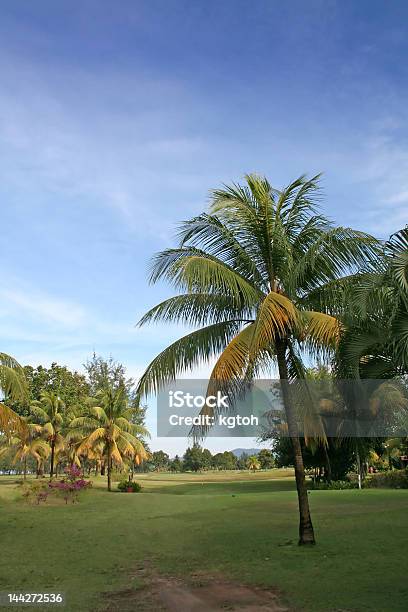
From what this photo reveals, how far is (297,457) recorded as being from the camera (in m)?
13.5

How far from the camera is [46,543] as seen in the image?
15.3 m

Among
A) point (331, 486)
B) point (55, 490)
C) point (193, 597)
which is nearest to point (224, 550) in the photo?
point (193, 597)

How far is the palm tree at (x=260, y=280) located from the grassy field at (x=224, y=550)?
5.53ft

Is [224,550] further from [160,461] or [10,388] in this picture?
[160,461]

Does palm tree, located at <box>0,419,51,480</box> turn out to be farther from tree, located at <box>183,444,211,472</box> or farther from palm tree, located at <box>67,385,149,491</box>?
tree, located at <box>183,444,211,472</box>

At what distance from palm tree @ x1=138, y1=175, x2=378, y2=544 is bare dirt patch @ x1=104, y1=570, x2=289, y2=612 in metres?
3.95

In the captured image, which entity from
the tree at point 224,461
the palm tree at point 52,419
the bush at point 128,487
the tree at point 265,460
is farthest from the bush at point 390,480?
the tree at point 224,461

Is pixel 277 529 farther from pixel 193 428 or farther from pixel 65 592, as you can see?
pixel 65 592

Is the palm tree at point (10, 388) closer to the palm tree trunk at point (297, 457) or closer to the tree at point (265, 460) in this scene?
the palm tree trunk at point (297, 457)

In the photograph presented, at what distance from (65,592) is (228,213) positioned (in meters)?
8.99

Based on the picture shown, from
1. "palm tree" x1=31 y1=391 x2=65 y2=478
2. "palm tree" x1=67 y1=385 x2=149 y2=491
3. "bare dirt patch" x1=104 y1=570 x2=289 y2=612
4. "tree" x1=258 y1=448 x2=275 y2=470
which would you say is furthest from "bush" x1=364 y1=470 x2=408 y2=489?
"tree" x1=258 y1=448 x2=275 y2=470

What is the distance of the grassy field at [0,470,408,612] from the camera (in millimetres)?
9359

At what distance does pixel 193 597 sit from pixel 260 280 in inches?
293

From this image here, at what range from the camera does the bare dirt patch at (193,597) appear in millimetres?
8406
